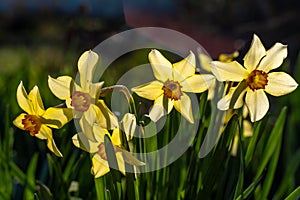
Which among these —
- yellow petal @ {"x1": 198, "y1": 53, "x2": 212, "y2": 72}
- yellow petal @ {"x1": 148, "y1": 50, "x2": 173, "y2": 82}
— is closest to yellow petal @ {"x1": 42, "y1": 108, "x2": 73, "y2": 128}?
yellow petal @ {"x1": 148, "y1": 50, "x2": 173, "y2": 82}

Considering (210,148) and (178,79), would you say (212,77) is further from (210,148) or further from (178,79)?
(210,148)

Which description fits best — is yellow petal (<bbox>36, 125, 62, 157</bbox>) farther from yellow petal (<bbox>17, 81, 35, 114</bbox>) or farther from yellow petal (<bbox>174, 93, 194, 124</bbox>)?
yellow petal (<bbox>174, 93, 194, 124</bbox>)

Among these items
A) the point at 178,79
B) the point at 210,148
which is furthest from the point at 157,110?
the point at 210,148

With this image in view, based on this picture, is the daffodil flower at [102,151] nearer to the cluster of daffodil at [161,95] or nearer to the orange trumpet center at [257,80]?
the cluster of daffodil at [161,95]

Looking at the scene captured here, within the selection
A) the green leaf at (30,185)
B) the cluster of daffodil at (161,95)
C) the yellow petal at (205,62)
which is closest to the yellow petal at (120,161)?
the cluster of daffodil at (161,95)

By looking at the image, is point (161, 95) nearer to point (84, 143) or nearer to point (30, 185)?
point (84, 143)

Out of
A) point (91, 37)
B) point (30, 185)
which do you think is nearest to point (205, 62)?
point (30, 185)
